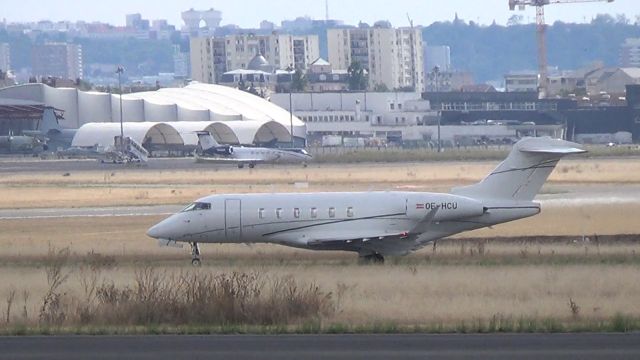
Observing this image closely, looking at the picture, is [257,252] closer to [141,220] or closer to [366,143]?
[141,220]

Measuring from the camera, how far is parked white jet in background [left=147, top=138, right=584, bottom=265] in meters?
42.3

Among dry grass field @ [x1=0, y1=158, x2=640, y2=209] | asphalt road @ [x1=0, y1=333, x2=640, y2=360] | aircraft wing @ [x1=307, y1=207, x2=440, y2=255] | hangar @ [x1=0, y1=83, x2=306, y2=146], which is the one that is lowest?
asphalt road @ [x1=0, y1=333, x2=640, y2=360]

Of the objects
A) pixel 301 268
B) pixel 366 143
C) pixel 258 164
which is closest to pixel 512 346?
pixel 301 268

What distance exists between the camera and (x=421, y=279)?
36938 mm

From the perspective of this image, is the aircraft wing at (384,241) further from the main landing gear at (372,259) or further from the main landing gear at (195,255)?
the main landing gear at (195,255)

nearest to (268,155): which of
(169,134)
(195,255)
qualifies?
(169,134)

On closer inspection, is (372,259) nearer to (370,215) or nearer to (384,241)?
(384,241)

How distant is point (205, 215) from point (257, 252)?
3492 millimetres

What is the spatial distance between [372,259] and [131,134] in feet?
362

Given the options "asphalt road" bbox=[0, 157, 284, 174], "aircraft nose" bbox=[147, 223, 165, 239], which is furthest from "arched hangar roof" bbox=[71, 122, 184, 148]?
"aircraft nose" bbox=[147, 223, 165, 239]

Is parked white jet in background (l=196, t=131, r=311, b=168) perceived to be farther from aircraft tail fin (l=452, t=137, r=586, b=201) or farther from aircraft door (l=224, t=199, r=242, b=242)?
aircraft tail fin (l=452, t=137, r=586, b=201)

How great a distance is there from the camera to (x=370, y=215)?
4259 centimetres

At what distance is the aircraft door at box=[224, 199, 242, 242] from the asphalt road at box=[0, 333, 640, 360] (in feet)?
48.6

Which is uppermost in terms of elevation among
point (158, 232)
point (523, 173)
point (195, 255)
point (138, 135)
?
point (138, 135)
